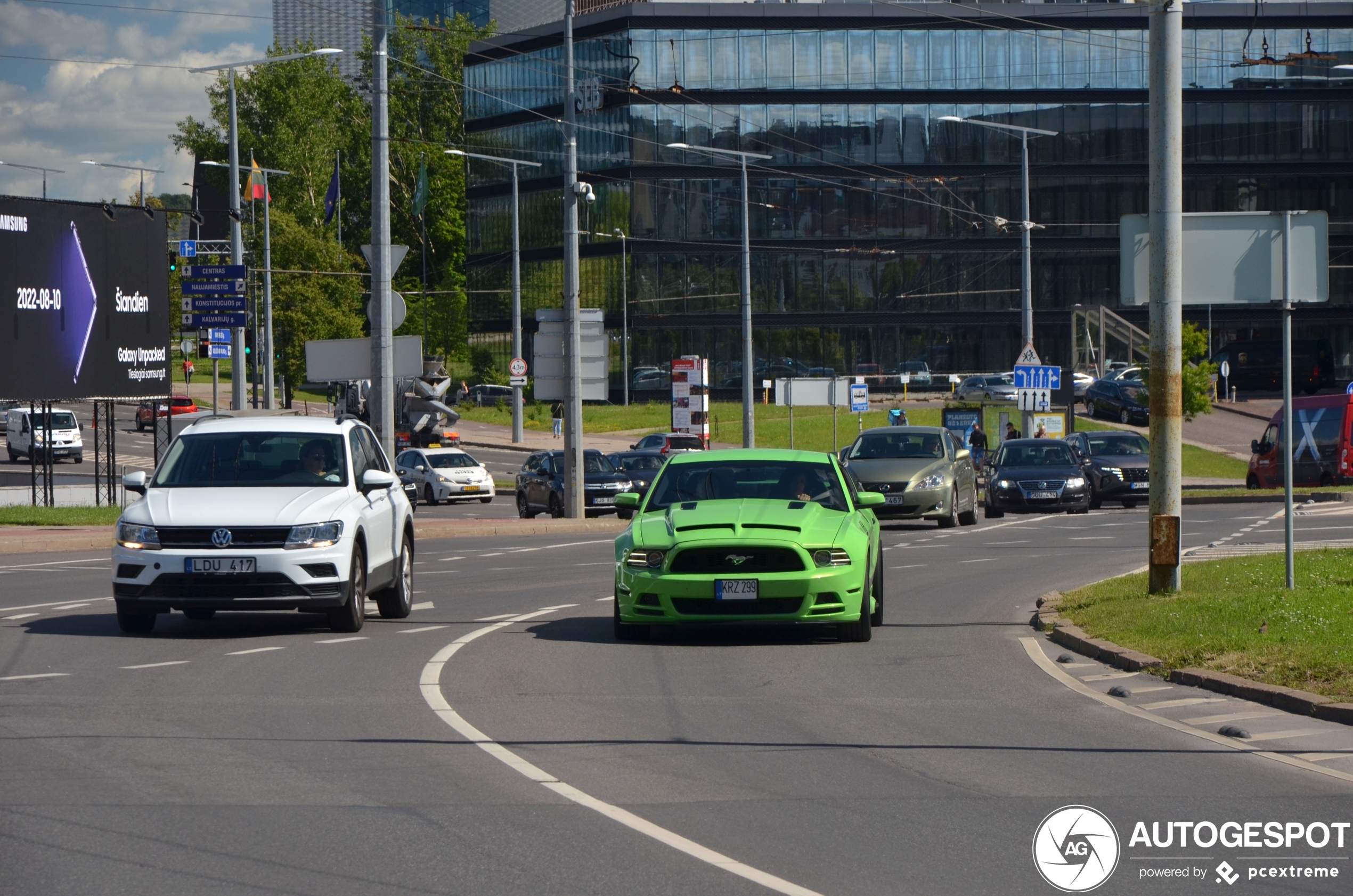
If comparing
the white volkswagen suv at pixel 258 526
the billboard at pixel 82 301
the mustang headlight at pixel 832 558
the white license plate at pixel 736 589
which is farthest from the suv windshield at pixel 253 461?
the billboard at pixel 82 301

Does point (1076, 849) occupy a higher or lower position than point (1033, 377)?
lower

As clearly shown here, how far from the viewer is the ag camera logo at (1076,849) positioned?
21.1ft

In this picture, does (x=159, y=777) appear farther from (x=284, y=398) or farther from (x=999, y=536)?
(x=284, y=398)

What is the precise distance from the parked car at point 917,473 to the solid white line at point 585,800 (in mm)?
18032

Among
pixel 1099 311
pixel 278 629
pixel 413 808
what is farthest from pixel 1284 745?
pixel 1099 311

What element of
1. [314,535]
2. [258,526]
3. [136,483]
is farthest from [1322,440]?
[136,483]

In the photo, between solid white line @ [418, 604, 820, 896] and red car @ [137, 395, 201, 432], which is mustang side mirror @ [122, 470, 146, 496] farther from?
red car @ [137, 395, 201, 432]

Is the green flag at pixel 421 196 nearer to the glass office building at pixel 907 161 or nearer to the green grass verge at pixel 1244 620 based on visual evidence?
the glass office building at pixel 907 161

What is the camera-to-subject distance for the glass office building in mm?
A: 85062

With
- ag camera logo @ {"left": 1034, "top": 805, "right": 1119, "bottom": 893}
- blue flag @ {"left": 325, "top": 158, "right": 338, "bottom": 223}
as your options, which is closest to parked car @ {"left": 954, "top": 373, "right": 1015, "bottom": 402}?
blue flag @ {"left": 325, "top": 158, "right": 338, "bottom": 223}

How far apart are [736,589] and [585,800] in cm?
563

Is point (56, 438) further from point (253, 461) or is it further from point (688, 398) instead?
point (253, 461)

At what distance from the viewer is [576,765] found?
338 inches

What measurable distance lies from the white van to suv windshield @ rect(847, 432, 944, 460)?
129 feet
